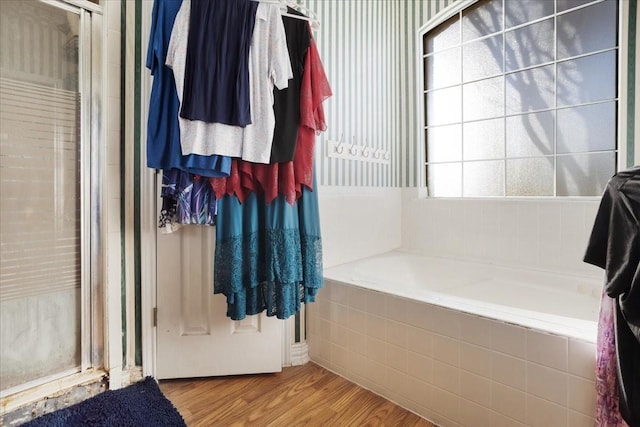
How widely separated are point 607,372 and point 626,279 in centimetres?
29

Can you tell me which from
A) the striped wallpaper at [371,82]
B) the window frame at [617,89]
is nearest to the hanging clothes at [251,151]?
the striped wallpaper at [371,82]

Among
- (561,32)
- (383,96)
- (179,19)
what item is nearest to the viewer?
(179,19)

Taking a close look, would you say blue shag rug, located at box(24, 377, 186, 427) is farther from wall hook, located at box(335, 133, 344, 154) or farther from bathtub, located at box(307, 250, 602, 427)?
wall hook, located at box(335, 133, 344, 154)

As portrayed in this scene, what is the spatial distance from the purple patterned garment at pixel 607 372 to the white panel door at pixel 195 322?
52.5 inches

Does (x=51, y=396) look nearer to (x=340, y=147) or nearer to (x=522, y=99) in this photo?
(x=340, y=147)

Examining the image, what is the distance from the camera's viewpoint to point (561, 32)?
2006 millimetres

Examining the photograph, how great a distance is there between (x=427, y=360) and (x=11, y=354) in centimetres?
171

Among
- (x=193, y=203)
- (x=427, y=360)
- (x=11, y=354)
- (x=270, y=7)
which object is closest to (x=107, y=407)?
(x=11, y=354)

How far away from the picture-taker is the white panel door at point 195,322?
1.66 metres

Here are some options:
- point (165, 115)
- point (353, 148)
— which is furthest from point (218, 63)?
point (353, 148)

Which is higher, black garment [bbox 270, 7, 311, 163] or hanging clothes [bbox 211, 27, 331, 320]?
black garment [bbox 270, 7, 311, 163]

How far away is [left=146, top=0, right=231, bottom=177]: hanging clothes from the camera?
1.29 m

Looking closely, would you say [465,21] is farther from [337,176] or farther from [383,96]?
[337,176]

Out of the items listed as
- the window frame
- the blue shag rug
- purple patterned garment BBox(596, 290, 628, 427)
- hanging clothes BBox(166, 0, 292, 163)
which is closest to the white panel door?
the blue shag rug
